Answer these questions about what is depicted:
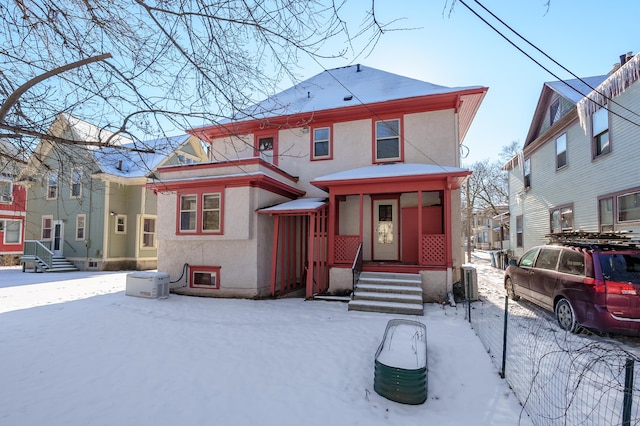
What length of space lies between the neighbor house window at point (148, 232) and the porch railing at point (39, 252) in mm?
4535

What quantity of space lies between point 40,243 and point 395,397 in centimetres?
2137

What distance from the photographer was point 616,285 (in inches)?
207

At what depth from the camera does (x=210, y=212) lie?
9922 mm

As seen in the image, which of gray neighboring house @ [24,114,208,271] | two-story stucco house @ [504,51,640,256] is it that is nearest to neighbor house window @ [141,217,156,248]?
gray neighboring house @ [24,114,208,271]

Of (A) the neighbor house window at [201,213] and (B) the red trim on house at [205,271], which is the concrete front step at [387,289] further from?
(A) the neighbor house window at [201,213]

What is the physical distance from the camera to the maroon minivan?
204 inches

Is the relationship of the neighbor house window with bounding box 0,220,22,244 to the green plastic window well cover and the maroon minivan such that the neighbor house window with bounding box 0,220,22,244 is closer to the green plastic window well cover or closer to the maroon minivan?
the green plastic window well cover

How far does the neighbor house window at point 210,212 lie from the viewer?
32.3 ft

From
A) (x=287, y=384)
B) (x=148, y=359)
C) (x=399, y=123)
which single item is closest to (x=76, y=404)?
(x=148, y=359)

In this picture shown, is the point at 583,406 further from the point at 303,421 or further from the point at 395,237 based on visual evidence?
the point at 395,237

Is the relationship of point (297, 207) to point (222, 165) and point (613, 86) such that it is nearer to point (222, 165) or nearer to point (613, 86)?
point (222, 165)

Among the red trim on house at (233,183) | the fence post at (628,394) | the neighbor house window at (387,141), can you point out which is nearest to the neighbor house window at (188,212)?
the red trim on house at (233,183)

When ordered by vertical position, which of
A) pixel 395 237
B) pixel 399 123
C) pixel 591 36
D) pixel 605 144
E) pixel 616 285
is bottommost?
pixel 616 285

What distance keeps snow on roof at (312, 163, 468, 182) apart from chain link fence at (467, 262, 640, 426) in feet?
12.5
